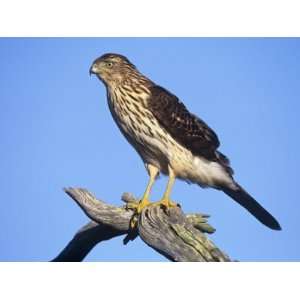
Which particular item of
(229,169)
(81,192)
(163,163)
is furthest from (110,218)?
(229,169)

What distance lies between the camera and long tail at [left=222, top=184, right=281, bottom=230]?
19.1 ft

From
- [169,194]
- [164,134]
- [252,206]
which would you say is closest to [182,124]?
[164,134]

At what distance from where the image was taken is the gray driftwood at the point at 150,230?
4984mm

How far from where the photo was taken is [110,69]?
5930mm

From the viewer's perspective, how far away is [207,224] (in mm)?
5383

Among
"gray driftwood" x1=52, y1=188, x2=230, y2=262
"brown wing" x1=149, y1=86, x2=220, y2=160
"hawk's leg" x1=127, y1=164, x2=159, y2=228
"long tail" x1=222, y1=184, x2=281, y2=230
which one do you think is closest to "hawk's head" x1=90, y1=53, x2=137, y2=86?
"brown wing" x1=149, y1=86, x2=220, y2=160

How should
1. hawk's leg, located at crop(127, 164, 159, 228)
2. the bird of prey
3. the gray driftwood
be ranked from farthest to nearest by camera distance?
the bird of prey → hawk's leg, located at crop(127, 164, 159, 228) → the gray driftwood

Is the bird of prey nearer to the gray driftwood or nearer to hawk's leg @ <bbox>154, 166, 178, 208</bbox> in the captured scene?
hawk's leg @ <bbox>154, 166, 178, 208</bbox>

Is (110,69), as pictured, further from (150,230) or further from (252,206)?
(252,206)

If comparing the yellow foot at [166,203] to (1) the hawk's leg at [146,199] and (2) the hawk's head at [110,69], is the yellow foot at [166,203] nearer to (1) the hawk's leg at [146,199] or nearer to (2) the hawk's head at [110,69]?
(1) the hawk's leg at [146,199]

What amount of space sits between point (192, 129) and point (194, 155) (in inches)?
9.4
